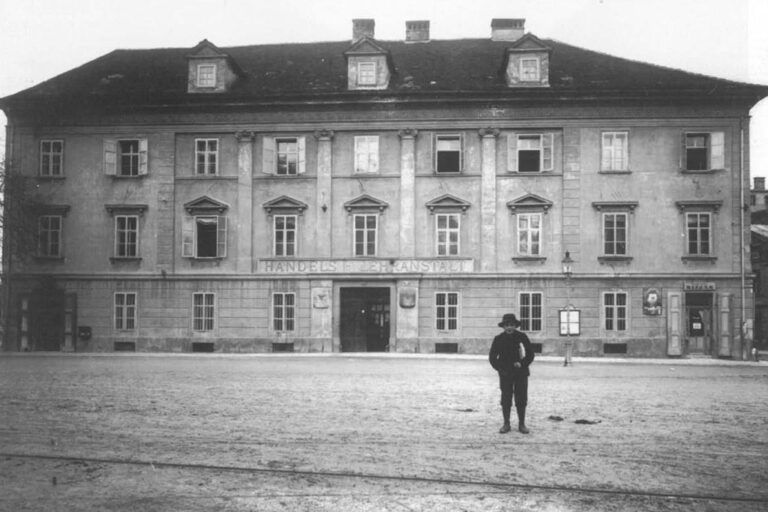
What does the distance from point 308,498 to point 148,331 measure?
87.9ft

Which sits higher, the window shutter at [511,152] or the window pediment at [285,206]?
the window shutter at [511,152]

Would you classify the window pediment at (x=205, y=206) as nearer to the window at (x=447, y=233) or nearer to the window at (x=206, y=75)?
the window at (x=206, y=75)

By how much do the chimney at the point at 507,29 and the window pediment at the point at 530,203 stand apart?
976 centimetres

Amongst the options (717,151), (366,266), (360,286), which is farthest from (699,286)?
(360,286)

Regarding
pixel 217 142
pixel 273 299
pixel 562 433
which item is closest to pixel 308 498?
pixel 562 433

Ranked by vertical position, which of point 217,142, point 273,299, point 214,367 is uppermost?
point 217,142

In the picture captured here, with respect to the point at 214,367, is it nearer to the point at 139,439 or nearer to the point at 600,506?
the point at 139,439

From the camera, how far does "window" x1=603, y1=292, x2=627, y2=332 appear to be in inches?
1193

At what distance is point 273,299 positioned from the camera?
31.6 meters

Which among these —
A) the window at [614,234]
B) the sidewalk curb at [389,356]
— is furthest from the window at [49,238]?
the window at [614,234]

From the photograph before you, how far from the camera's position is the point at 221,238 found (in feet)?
104

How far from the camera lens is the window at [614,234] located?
30469 mm

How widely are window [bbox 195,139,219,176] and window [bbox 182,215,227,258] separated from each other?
211 centimetres

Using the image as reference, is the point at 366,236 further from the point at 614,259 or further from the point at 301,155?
the point at 614,259
